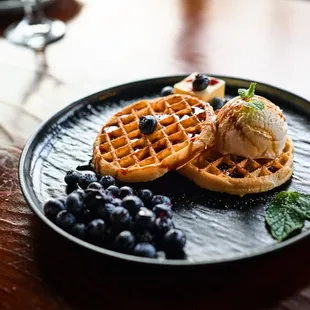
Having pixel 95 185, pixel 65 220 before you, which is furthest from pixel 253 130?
pixel 65 220

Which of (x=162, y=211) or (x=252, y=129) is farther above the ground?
(x=252, y=129)

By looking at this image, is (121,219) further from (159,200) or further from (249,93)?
(249,93)

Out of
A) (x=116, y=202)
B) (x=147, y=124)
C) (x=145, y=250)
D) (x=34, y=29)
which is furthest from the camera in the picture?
(x=34, y=29)

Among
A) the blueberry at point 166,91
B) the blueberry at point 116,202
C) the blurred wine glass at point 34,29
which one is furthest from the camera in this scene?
the blurred wine glass at point 34,29

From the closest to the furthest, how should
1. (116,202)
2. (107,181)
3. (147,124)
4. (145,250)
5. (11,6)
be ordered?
1. (145,250)
2. (116,202)
3. (107,181)
4. (147,124)
5. (11,6)

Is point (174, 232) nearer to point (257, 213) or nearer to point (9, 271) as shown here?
point (257, 213)

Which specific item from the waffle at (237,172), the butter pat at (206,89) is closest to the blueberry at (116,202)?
the waffle at (237,172)

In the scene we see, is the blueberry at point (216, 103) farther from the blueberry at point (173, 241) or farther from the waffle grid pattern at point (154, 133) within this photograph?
the blueberry at point (173, 241)

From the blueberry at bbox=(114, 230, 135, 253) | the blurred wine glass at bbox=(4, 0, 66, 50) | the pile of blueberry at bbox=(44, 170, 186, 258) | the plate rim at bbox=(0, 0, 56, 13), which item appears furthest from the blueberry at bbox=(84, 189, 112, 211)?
the plate rim at bbox=(0, 0, 56, 13)
